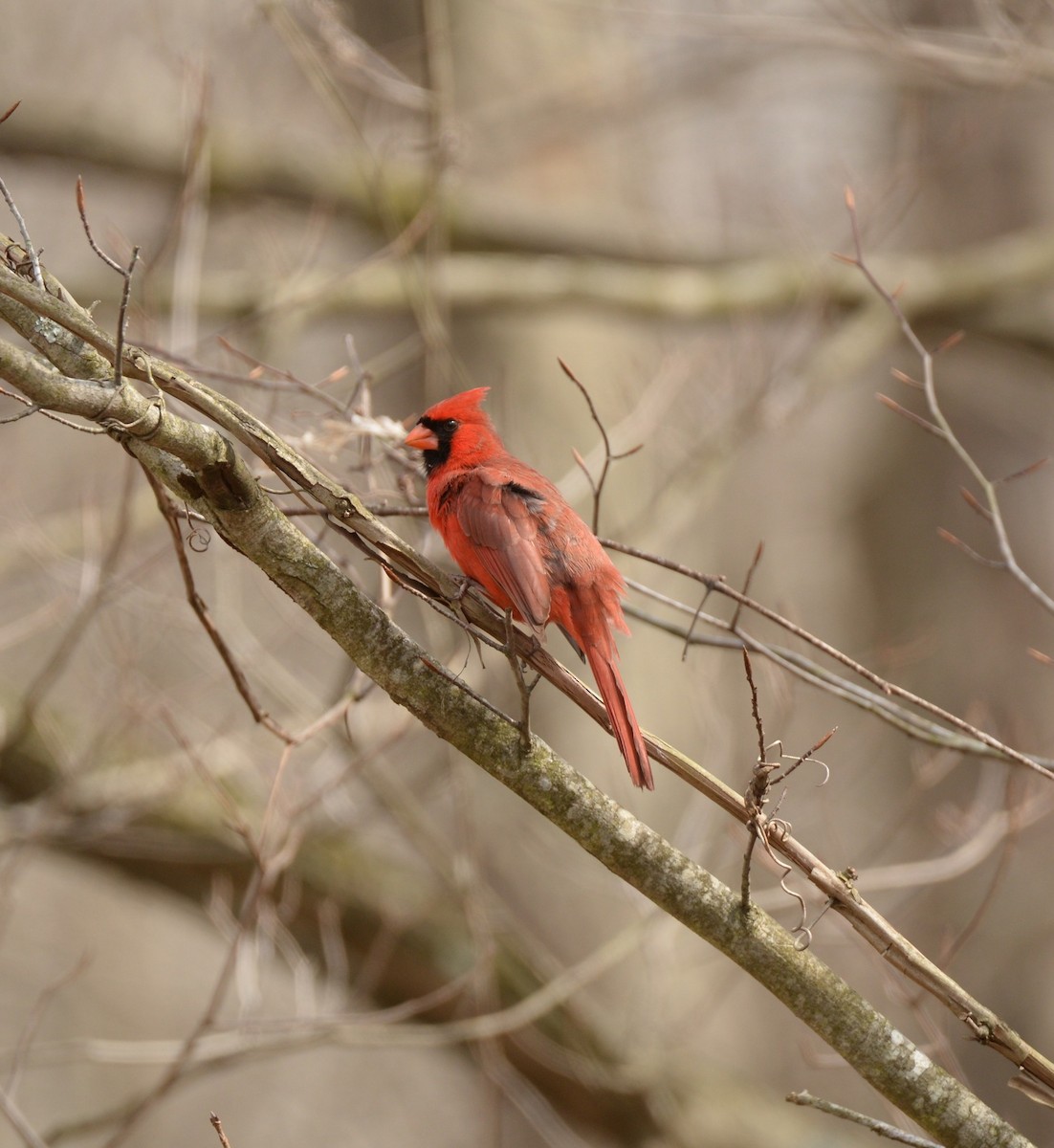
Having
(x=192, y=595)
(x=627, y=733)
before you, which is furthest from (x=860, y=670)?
(x=192, y=595)

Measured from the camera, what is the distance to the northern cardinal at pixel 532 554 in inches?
90.0

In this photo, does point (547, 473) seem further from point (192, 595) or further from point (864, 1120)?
point (864, 1120)

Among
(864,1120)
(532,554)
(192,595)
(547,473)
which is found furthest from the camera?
(547,473)

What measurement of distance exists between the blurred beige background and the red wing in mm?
276

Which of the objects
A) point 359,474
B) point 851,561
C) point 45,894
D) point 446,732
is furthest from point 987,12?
point 45,894

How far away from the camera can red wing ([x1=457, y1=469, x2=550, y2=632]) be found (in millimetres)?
2268

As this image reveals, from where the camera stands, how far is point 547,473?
16.9 feet

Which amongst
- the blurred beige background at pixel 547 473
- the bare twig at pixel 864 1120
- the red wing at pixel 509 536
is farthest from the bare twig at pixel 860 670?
the bare twig at pixel 864 1120

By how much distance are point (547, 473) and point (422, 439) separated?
2.42m

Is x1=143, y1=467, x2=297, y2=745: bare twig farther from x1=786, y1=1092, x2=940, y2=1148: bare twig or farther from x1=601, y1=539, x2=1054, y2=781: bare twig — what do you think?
x1=786, y1=1092, x2=940, y2=1148: bare twig

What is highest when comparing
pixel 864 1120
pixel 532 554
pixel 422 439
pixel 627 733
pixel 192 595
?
pixel 422 439

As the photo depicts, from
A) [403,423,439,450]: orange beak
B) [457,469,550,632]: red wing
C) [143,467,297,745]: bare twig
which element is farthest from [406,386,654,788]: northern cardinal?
[143,467,297,745]: bare twig

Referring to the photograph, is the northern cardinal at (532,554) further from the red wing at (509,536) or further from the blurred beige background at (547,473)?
the blurred beige background at (547,473)

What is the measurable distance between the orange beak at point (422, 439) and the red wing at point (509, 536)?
273 millimetres
